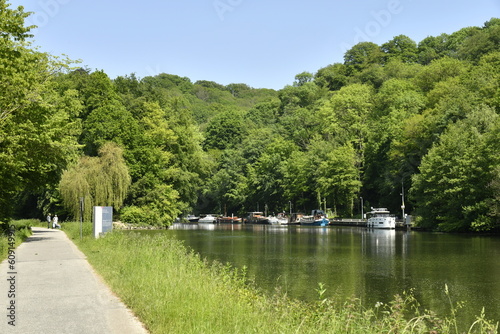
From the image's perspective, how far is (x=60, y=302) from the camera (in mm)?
11680

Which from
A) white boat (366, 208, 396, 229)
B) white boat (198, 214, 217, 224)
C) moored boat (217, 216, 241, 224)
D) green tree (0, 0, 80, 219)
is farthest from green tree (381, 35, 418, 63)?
A: green tree (0, 0, 80, 219)

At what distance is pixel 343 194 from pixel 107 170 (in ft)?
170

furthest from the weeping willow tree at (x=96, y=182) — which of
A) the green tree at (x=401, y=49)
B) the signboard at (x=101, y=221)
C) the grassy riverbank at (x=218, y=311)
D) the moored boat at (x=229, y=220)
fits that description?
the green tree at (x=401, y=49)

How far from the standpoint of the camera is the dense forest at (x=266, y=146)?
31047 millimetres

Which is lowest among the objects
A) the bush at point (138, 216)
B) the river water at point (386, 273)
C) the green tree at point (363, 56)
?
the river water at point (386, 273)

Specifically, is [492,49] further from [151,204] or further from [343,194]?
[151,204]

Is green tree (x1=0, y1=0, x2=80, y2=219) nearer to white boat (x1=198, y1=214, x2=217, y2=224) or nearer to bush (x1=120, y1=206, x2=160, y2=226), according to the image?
bush (x1=120, y1=206, x2=160, y2=226)

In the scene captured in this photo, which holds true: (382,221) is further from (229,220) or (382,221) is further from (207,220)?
(207,220)

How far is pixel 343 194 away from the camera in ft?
323

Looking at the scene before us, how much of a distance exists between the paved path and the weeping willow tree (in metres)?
34.1

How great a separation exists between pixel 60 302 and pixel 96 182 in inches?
1738

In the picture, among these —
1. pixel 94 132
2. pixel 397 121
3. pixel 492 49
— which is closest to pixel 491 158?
pixel 397 121

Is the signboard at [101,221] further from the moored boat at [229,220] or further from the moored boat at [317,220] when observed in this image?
the moored boat at [229,220]

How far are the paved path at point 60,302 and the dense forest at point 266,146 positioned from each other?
28.3 ft
